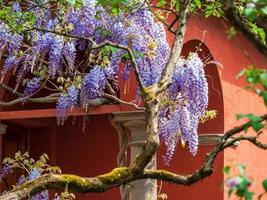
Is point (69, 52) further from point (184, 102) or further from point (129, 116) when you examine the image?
point (184, 102)

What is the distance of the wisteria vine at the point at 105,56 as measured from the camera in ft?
21.9

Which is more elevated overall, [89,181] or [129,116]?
[129,116]

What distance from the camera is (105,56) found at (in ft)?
22.5

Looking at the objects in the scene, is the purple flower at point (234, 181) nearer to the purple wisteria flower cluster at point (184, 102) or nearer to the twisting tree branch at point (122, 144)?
the purple wisteria flower cluster at point (184, 102)

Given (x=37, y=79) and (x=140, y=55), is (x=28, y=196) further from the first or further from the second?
(x=37, y=79)

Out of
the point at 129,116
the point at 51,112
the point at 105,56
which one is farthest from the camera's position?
the point at 51,112

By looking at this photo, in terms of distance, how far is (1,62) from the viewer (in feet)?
28.6

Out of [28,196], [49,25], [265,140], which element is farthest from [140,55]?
[265,140]

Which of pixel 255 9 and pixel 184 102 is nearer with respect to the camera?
pixel 255 9

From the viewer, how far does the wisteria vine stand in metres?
6.68

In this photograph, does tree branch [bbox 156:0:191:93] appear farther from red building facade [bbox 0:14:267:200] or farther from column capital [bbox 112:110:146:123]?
red building facade [bbox 0:14:267:200]

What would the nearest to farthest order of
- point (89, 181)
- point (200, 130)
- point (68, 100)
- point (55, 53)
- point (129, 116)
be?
1. point (89, 181)
2. point (55, 53)
3. point (68, 100)
4. point (129, 116)
5. point (200, 130)

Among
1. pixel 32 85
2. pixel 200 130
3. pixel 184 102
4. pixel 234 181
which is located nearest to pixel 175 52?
pixel 234 181

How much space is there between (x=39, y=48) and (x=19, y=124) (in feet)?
12.2
